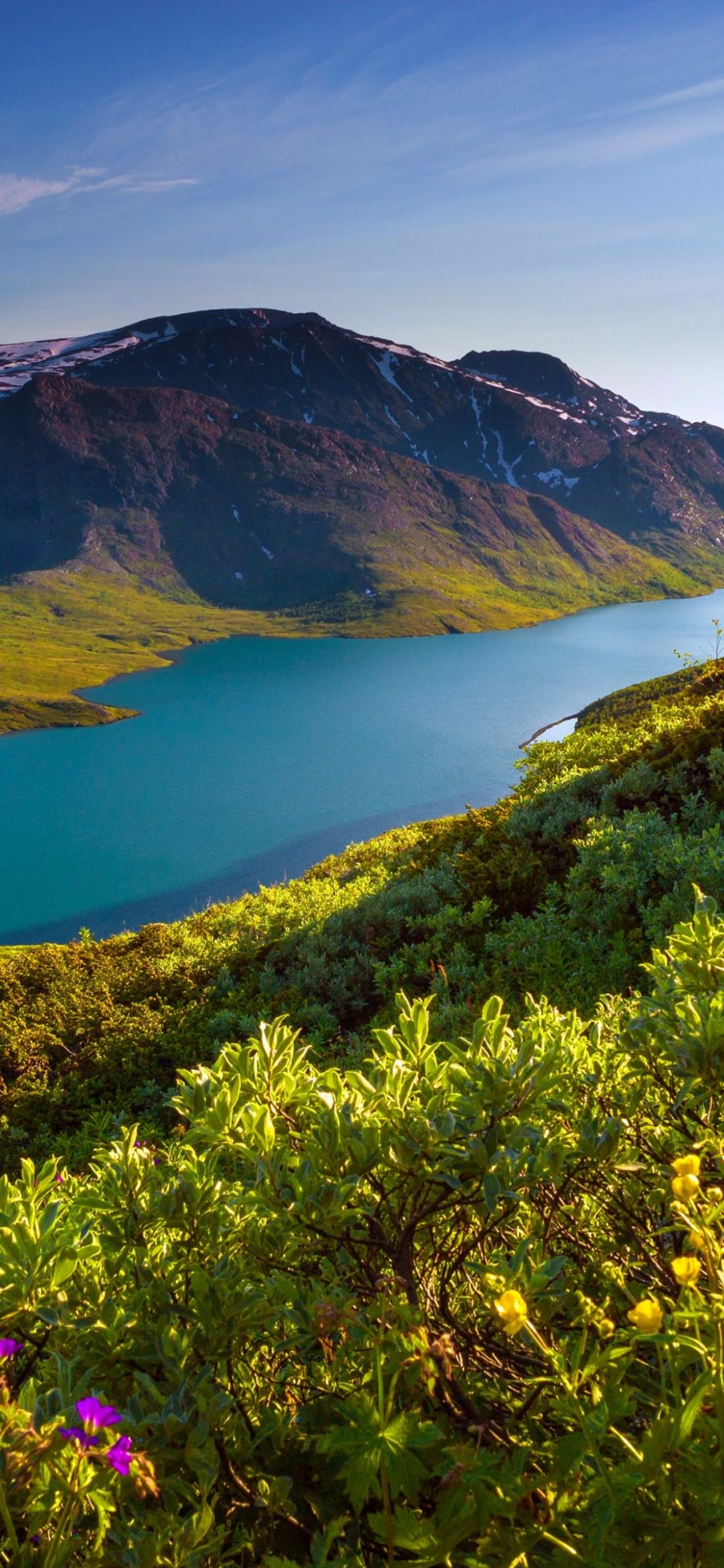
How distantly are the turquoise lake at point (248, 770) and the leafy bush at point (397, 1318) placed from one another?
4634 cm

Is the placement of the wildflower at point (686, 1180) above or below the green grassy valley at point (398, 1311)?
above

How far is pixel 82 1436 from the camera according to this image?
5.48 feet

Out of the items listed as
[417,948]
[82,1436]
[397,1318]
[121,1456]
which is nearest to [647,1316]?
[397,1318]

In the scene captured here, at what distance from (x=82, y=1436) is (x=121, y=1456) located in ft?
0.55

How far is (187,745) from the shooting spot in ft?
314

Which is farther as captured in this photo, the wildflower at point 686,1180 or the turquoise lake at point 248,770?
the turquoise lake at point 248,770

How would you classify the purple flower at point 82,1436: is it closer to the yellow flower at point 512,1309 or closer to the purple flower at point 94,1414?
the purple flower at point 94,1414

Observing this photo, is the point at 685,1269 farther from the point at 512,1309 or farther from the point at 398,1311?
the point at 398,1311

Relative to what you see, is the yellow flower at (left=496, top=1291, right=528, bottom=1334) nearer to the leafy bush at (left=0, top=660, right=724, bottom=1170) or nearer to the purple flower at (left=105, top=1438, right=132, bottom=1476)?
the purple flower at (left=105, top=1438, right=132, bottom=1476)

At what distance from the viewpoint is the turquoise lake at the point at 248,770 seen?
54.7 m

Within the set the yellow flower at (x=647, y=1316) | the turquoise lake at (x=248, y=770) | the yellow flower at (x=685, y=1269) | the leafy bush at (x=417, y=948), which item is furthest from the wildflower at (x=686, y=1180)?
the turquoise lake at (x=248, y=770)

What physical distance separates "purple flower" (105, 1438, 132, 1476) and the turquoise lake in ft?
155

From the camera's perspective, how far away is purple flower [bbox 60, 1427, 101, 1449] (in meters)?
1.60

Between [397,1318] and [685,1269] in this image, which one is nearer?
[685,1269]
